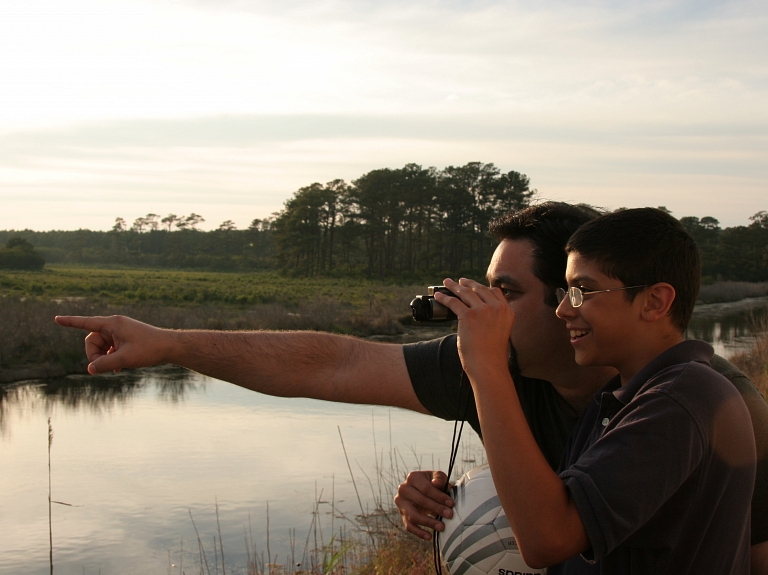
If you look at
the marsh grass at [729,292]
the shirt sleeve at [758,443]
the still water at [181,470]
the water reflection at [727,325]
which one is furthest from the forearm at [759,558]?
the marsh grass at [729,292]

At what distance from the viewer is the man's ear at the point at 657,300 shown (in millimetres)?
1717

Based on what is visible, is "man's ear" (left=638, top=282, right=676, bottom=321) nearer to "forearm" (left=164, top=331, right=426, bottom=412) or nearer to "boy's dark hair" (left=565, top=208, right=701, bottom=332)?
"boy's dark hair" (left=565, top=208, right=701, bottom=332)

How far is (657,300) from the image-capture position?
1.72m

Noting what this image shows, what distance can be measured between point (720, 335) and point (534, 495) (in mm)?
21845

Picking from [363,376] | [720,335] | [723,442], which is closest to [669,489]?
[723,442]

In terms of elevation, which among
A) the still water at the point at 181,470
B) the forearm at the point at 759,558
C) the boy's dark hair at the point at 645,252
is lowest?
the still water at the point at 181,470

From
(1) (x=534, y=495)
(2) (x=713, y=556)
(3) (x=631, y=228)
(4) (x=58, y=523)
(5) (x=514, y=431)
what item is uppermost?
(3) (x=631, y=228)

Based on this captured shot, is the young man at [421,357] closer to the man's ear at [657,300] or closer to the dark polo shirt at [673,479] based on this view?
the man's ear at [657,300]

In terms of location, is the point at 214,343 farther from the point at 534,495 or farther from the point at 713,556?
the point at 713,556

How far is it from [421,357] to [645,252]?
1.13 meters

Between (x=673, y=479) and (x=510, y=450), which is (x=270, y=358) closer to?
(x=510, y=450)

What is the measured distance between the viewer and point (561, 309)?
1803 mm

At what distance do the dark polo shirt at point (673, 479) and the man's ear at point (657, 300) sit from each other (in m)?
0.18

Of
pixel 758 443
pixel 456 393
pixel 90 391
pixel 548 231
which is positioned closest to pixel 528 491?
pixel 758 443
